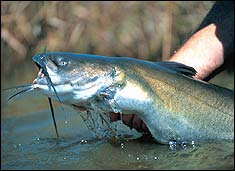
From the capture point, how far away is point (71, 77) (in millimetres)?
2553

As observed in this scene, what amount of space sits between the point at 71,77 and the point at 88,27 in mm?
6797

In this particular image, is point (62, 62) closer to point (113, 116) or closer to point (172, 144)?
point (113, 116)

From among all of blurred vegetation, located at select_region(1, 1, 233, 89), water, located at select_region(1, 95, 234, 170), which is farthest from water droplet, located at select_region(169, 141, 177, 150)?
blurred vegetation, located at select_region(1, 1, 233, 89)

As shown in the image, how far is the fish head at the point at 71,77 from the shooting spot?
8.29ft

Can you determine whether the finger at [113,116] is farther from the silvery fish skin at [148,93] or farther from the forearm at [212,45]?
the forearm at [212,45]

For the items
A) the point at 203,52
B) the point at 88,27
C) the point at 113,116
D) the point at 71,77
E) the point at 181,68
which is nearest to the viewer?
the point at 71,77

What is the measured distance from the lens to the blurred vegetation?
855 centimetres

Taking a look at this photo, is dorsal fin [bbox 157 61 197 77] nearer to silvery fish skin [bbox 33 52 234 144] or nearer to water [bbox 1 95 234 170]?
silvery fish skin [bbox 33 52 234 144]

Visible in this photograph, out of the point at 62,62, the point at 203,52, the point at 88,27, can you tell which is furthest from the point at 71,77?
the point at 88,27

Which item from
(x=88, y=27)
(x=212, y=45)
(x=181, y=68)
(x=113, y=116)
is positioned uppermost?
(x=88, y=27)

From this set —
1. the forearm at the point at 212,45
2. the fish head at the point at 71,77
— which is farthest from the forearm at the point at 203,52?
the fish head at the point at 71,77

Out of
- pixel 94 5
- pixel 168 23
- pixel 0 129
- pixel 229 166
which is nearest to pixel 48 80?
pixel 229 166

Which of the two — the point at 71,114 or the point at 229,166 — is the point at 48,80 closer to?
the point at 229,166

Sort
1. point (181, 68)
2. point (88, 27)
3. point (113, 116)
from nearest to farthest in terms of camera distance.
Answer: point (181, 68) < point (113, 116) < point (88, 27)
